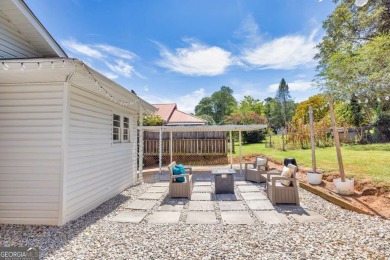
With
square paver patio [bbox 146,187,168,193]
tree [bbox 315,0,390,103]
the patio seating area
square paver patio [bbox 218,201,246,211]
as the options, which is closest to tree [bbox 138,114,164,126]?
square paver patio [bbox 146,187,168,193]

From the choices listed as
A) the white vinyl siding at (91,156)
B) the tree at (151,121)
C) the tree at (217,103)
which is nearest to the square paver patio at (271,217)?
the white vinyl siding at (91,156)

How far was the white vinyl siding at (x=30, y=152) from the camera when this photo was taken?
13.7 feet

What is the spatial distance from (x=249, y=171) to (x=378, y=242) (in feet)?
17.0

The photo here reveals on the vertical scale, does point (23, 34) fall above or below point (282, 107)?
below

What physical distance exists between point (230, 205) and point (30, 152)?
4663 mm

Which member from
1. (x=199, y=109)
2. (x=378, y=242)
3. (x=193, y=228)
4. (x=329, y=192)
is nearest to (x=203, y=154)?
(x=329, y=192)

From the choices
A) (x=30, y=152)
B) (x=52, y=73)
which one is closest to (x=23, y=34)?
(x=52, y=73)

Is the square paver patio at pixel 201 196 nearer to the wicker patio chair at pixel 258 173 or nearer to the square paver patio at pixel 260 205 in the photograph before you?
the square paver patio at pixel 260 205

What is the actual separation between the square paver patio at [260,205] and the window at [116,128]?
182 inches

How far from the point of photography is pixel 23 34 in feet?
16.0

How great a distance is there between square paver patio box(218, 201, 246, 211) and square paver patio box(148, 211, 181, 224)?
1.17 meters

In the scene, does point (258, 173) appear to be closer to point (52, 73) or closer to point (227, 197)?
point (227, 197)

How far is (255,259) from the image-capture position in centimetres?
279

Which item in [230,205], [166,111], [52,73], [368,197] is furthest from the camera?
[166,111]
